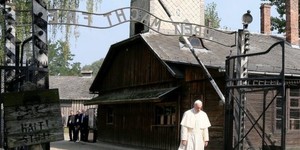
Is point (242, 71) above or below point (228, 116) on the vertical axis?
above

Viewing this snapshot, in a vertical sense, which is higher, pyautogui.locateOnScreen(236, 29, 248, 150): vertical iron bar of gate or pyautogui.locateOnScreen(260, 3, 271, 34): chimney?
pyautogui.locateOnScreen(260, 3, 271, 34): chimney

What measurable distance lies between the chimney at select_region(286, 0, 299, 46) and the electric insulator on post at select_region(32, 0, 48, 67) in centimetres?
2162

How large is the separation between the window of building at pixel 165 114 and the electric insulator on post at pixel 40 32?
12.6 m

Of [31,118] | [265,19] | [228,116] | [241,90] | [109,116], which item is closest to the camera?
[31,118]

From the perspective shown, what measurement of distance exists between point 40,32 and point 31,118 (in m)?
1.67

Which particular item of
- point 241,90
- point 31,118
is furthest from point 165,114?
point 31,118

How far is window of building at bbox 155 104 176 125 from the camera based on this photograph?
68.8 feet

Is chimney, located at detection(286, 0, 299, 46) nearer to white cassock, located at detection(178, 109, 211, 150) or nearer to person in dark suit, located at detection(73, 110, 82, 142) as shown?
person in dark suit, located at detection(73, 110, 82, 142)

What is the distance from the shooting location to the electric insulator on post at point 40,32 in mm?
8578

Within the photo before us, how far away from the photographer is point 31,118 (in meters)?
7.73

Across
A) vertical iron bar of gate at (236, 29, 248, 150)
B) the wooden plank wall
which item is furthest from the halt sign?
the wooden plank wall

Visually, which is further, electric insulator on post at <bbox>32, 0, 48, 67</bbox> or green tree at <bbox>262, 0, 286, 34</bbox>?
green tree at <bbox>262, 0, 286, 34</bbox>

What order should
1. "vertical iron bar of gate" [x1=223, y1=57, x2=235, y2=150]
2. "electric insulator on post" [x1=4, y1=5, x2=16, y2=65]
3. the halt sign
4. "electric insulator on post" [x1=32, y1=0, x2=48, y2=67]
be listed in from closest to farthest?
the halt sign → "electric insulator on post" [x1=32, y1=0, x2=48, y2=67] → "vertical iron bar of gate" [x1=223, y1=57, x2=235, y2=150] → "electric insulator on post" [x1=4, y1=5, x2=16, y2=65]

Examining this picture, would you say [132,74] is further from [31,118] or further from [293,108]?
[31,118]
